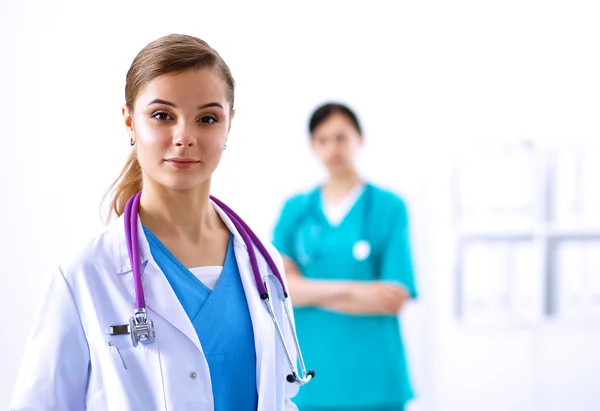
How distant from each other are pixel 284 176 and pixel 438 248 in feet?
2.46

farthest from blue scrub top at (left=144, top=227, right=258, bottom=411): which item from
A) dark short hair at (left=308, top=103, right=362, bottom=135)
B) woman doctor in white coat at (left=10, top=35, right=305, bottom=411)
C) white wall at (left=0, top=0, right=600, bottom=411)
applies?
white wall at (left=0, top=0, right=600, bottom=411)

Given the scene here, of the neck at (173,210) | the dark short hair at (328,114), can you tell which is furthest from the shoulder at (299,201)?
the neck at (173,210)

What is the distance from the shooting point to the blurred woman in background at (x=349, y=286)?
2178mm

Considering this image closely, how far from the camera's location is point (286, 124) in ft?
9.52

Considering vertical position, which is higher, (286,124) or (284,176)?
(286,124)

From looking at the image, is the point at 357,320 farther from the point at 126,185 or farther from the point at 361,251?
the point at 126,185

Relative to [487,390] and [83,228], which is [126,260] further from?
[487,390]

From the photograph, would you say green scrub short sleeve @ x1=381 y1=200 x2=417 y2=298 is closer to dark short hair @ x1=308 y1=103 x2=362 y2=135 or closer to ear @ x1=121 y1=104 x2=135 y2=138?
dark short hair @ x1=308 y1=103 x2=362 y2=135

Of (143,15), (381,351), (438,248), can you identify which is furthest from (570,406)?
(143,15)

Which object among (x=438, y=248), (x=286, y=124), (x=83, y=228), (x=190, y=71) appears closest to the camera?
(x=190, y=71)

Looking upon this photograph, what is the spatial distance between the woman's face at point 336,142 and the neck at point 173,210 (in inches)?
→ 48.1

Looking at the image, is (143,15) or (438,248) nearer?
(143,15)

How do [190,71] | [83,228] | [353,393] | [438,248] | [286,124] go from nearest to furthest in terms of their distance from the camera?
1. [190,71]
2. [353,393]
3. [83,228]
4. [286,124]
5. [438,248]

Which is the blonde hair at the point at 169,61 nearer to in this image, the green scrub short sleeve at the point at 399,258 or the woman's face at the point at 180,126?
the woman's face at the point at 180,126
